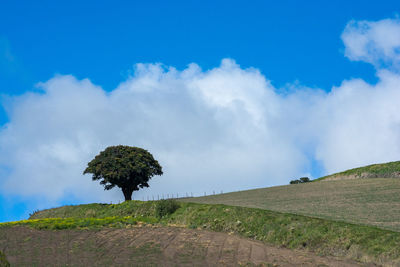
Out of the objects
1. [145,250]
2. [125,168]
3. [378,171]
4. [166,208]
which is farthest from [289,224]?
[378,171]

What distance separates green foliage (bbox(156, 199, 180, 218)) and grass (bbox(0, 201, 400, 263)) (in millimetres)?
519

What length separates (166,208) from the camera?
32844mm

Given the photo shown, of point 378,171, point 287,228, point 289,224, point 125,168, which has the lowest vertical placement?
point 287,228

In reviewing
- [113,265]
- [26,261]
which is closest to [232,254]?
[113,265]

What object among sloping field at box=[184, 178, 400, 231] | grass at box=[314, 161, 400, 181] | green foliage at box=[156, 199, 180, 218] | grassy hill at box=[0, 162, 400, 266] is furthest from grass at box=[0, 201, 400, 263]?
grass at box=[314, 161, 400, 181]

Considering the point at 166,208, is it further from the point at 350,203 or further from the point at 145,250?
the point at 350,203

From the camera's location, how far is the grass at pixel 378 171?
54.4m

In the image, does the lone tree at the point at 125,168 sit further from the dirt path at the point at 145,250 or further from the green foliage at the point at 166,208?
the dirt path at the point at 145,250

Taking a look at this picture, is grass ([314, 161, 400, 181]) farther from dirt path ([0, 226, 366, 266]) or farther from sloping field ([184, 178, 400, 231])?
dirt path ([0, 226, 366, 266])

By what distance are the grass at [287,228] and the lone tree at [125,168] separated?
1427 centimetres

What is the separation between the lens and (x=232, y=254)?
65.3 ft

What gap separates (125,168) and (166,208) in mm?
15825

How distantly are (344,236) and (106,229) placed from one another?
46.0 feet

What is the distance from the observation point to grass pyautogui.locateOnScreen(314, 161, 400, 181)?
54.4 meters
